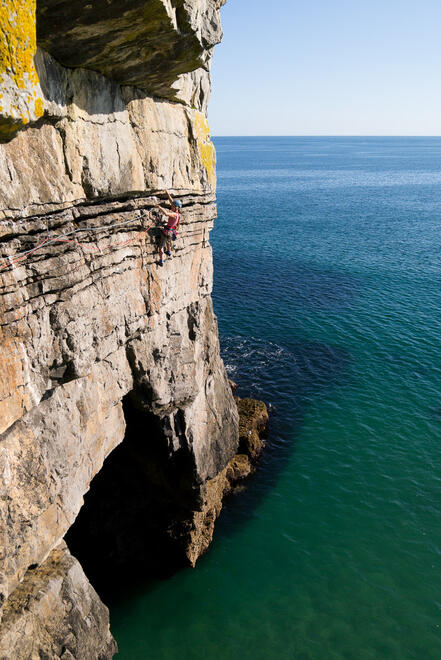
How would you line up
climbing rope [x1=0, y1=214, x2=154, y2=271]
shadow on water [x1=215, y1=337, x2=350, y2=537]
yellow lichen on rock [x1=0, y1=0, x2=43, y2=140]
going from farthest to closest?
1. shadow on water [x1=215, y1=337, x2=350, y2=537]
2. climbing rope [x1=0, y1=214, x2=154, y2=271]
3. yellow lichen on rock [x1=0, y1=0, x2=43, y2=140]

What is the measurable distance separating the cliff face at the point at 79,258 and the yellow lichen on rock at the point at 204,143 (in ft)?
0.41

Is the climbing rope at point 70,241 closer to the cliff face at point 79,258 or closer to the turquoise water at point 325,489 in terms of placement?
the cliff face at point 79,258

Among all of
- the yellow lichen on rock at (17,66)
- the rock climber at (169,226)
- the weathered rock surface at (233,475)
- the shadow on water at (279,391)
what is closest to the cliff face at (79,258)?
the yellow lichen on rock at (17,66)

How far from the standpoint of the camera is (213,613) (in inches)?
738

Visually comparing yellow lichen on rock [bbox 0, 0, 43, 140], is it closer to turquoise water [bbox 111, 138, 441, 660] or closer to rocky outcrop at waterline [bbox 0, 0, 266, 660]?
rocky outcrop at waterline [bbox 0, 0, 266, 660]

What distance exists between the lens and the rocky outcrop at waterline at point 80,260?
34.2 feet

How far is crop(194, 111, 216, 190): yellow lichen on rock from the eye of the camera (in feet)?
57.9

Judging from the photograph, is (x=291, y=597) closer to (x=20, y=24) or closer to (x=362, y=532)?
(x=362, y=532)

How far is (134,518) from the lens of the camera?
21688mm

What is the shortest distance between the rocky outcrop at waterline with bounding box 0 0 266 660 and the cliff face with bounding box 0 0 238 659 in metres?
0.04

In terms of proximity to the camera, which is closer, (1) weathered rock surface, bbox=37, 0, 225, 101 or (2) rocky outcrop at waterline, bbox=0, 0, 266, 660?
(1) weathered rock surface, bbox=37, 0, 225, 101

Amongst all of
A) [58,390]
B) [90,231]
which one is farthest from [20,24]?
[58,390]

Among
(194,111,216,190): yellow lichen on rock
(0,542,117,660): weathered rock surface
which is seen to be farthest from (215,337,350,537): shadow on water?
(194,111,216,190): yellow lichen on rock

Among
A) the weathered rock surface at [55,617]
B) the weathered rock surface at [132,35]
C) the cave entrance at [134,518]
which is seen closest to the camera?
the weathered rock surface at [132,35]
